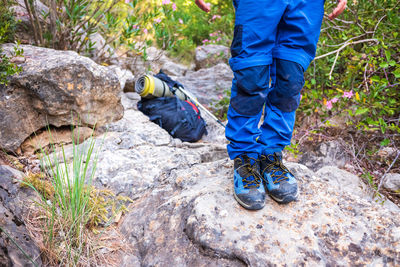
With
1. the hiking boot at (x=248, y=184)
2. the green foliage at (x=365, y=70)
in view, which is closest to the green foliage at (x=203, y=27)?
the green foliage at (x=365, y=70)

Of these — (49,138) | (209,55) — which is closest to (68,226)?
(49,138)

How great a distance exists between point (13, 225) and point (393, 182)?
2.97m

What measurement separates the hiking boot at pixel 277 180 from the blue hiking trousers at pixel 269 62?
91mm

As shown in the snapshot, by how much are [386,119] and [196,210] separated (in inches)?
93.8

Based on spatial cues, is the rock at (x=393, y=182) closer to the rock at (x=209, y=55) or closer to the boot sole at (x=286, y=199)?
the boot sole at (x=286, y=199)

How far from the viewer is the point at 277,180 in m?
1.67

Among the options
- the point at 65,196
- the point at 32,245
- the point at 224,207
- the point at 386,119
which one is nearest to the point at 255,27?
the point at 224,207

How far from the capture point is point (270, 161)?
5.82 ft

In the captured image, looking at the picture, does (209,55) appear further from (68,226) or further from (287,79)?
(68,226)

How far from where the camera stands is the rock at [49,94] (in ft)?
8.13

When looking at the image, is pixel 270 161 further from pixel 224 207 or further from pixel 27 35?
pixel 27 35

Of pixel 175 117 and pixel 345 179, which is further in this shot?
pixel 175 117

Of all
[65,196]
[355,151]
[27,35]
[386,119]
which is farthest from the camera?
[27,35]

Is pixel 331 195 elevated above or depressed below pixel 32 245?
below
